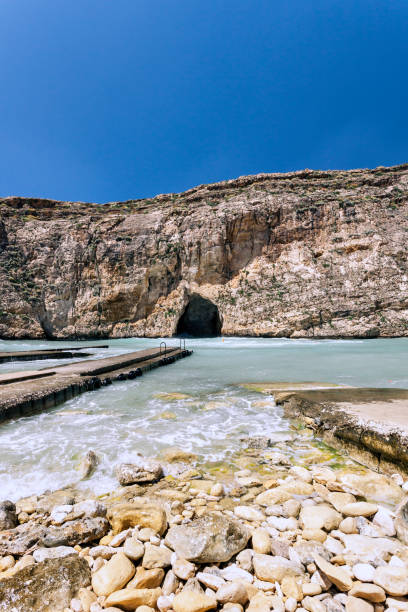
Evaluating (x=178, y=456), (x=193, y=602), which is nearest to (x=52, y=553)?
(x=193, y=602)

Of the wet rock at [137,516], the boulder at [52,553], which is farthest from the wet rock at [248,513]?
the boulder at [52,553]

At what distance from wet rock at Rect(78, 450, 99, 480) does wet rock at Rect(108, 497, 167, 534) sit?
92cm

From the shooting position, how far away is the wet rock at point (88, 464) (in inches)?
128

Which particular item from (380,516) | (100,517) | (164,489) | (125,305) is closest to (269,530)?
(380,516)

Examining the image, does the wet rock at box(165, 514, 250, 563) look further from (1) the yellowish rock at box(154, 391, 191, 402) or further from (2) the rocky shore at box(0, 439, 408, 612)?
(1) the yellowish rock at box(154, 391, 191, 402)

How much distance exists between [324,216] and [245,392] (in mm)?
31343

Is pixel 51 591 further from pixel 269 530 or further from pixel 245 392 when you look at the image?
pixel 245 392

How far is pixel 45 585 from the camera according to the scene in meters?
1.68

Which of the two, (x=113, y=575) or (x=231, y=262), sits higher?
(x=231, y=262)

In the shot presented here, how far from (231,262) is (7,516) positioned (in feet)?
110

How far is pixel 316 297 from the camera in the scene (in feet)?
97.8

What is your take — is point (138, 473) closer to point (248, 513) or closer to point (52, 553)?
point (52, 553)

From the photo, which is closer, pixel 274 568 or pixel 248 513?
pixel 274 568

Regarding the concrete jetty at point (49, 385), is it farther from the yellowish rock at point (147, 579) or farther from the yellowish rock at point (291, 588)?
the yellowish rock at point (291, 588)
